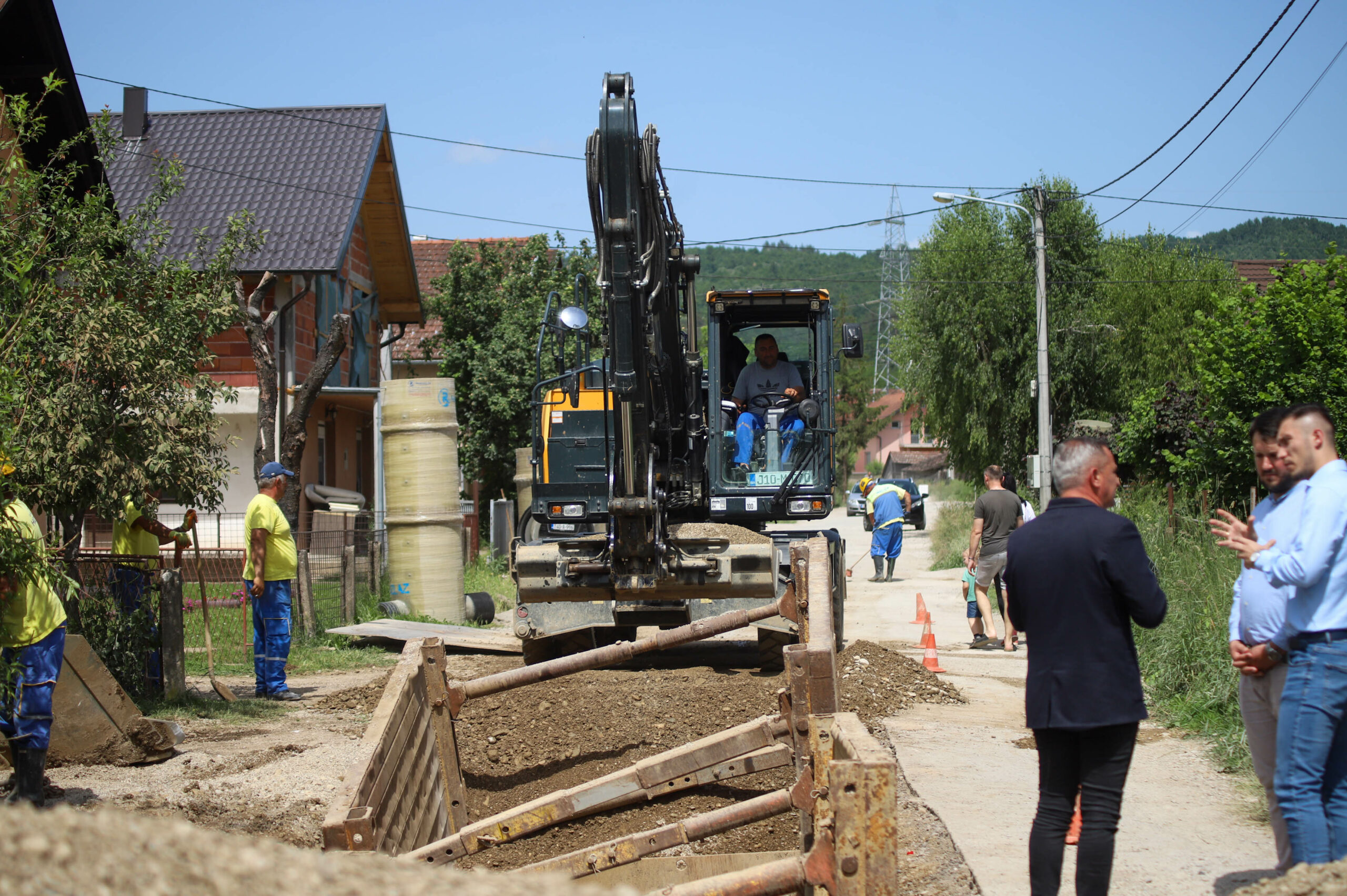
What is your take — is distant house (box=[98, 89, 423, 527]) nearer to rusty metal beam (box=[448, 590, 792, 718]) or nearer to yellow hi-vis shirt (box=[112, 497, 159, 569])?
yellow hi-vis shirt (box=[112, 497, 159, 569])

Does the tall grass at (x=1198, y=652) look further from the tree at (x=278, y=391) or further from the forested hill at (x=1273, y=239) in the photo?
the forested hill at (x=1273, y=239)

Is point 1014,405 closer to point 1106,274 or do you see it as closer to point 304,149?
point 1106,274

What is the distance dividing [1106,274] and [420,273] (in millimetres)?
21918

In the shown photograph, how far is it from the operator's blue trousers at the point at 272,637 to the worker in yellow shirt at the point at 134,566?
839mm

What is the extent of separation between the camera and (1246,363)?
1830 centimetres

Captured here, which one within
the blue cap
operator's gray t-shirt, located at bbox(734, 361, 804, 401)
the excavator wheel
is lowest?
the excavator wheel

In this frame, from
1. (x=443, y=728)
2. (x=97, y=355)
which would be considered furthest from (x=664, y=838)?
(x=97, y=355)

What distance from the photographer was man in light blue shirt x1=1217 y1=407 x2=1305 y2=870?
14.1 feet

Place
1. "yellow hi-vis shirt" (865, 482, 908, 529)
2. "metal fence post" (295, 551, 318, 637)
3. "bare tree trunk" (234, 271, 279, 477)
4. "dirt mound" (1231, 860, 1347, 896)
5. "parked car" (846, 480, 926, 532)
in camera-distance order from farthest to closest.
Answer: "parked car" (846, 480, 926, 532)
"yellow hi-vis shirt" (865, 482, 908, 529)
"bare tree trunk" (234, 271, 279, 477)
"metal fence post" (295, 551, 318, 637)
"dirt mound" (1231, 860, 1347, 896)

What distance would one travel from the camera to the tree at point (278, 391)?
15617mm

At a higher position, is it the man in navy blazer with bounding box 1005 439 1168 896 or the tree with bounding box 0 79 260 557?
the tree with bounding box 0 79 260 557

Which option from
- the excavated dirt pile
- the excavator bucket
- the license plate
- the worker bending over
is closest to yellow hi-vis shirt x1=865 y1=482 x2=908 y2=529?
the worker bending over

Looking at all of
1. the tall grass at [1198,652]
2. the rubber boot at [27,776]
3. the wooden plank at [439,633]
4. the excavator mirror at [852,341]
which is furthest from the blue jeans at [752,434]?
the rubber boot at [27,776]

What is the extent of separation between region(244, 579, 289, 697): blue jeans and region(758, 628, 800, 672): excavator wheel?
3.94 meters
